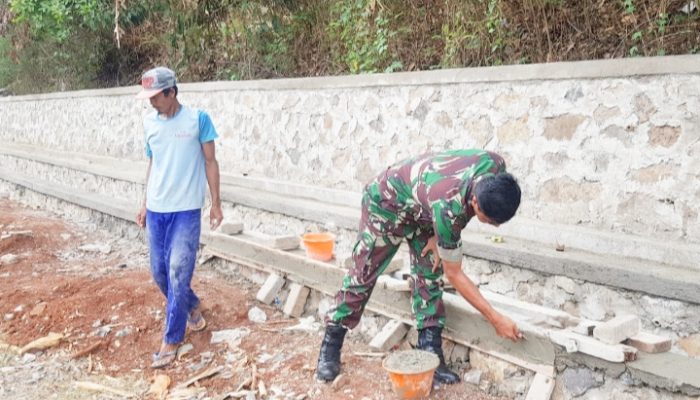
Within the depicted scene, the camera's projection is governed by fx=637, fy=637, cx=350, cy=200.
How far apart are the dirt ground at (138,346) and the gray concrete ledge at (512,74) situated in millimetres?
2299

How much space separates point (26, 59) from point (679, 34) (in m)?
13.9

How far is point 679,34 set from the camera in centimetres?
446

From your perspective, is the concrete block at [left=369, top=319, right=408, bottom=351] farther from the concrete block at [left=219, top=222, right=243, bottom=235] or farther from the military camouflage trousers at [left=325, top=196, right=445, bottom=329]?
the concrete block at [left=219, top=222, right=243, bottom=235]

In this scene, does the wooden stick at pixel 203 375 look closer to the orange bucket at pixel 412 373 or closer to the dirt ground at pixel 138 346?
the dirt ground at pixel 138 346

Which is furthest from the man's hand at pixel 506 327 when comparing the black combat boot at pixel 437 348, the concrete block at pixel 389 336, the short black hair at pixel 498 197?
the concrete block at pixel 389 336

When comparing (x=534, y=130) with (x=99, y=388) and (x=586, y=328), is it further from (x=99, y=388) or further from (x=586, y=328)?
(x=99, y=388)

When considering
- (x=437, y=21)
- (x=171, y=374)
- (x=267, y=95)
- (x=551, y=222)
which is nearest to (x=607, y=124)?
(x=551, y=222)

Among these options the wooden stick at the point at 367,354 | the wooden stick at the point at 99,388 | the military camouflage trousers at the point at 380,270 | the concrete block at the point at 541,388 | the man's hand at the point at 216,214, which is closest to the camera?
the concrete block at the point at 541,388

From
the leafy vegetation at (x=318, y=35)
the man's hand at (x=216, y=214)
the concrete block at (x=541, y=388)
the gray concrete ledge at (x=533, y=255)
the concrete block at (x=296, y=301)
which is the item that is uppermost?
the leafy vegetation at (x=318, y=35)

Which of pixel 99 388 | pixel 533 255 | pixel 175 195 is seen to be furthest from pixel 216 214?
pixel 533 255

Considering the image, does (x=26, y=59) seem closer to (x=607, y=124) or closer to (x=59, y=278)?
(x=59, y=278)

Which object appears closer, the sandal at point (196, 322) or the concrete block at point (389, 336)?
the concrete block at point (389, 336)

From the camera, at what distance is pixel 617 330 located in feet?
10.1

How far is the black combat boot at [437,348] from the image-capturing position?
140 inches
